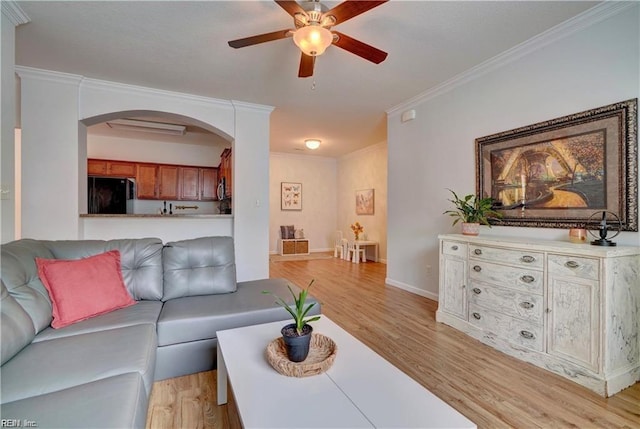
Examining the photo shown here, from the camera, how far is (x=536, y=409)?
1.65 m

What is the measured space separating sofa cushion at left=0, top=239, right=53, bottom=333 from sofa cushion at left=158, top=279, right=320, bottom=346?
0.60 metres

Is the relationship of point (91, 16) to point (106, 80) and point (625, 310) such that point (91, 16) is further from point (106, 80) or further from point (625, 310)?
point (625, 310)

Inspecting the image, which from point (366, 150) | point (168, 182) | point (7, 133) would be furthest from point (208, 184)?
point (7, 133)

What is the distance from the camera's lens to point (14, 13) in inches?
84.4

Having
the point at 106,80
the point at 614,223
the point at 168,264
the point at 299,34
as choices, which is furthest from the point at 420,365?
the point at 106,80

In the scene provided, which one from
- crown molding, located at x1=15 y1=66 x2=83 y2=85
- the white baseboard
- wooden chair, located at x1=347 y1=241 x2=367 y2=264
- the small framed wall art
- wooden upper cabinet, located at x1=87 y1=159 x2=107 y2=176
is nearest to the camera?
crown molding, located at x1=15 y1=66 x2=83 y2=85

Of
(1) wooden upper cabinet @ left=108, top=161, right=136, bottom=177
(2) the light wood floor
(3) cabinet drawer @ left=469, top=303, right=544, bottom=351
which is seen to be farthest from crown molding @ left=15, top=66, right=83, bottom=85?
(3) cabinet drawer @ left=469, top=303, right=544, bottom=351

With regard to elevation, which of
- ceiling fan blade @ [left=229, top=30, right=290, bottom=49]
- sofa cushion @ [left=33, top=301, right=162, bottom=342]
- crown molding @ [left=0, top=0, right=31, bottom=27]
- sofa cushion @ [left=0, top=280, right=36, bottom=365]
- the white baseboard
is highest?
crown molding @ [left=0, top=0, right=31, bottom=27]

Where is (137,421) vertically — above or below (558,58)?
below

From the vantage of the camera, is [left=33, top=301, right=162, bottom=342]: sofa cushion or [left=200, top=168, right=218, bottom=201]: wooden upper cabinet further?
[left=200, top=168, right=218, bottom=201]: wooden upper cabinet

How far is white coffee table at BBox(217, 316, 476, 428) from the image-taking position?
3.23 ft

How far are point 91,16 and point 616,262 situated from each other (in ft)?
13.8

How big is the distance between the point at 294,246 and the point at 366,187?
237cm

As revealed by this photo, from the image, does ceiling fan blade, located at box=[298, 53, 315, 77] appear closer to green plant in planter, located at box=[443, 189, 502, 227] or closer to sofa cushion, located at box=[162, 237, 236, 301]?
sofa cushion, located at box=[162, 237, 236, 301]
